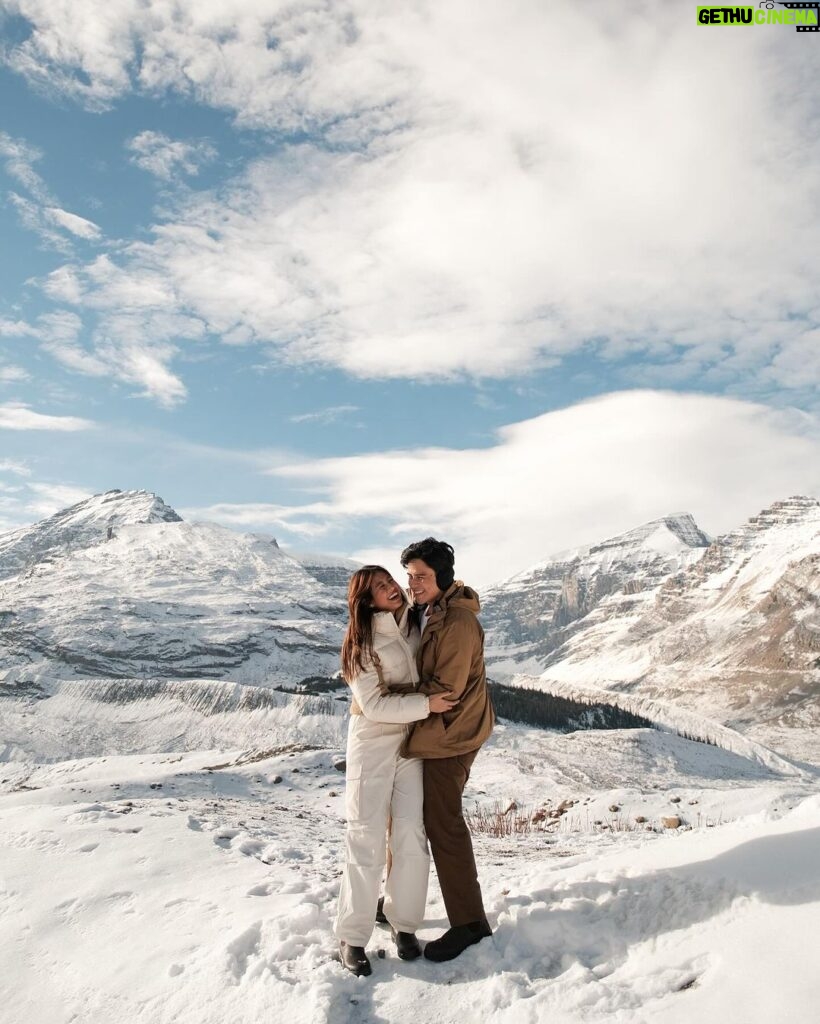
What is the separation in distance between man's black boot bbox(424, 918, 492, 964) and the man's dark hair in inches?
107

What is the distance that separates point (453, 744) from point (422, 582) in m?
1.40

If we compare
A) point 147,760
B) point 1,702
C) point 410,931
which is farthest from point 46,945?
point 1,702

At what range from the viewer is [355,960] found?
18.0ft

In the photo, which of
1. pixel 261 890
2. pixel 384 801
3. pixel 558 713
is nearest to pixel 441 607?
pixel 384 801

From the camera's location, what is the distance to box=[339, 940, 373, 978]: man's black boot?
5422 mm

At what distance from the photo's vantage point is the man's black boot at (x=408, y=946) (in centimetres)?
567

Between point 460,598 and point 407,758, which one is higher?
point 460,598

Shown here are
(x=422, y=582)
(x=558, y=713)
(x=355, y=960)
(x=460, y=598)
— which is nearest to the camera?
(x=355, y=960)

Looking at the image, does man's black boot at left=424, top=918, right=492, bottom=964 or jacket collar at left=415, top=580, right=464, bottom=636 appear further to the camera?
jacket collar at left=415, top=580, right=464, bottom=636

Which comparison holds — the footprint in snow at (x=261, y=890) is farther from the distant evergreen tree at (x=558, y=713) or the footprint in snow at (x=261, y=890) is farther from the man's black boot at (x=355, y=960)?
the distant evergreen tree at (x=558, y=713)

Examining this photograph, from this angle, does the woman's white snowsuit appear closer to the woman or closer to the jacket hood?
the woman

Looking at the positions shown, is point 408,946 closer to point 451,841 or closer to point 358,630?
point 451,841

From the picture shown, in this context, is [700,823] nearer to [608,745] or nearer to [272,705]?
[608,745]

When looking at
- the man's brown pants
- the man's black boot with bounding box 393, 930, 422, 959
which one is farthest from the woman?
the man's brown pants
